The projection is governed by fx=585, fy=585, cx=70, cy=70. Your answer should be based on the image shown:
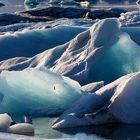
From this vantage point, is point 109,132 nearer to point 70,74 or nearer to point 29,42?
point 70,74

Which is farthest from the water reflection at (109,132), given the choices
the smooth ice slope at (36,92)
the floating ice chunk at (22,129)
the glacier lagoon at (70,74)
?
the smooth ice slope at (36,92)

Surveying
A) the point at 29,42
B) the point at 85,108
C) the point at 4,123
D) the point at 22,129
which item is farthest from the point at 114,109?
the point at 29,42

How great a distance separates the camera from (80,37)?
316 inches

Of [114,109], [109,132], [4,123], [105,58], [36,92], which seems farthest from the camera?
[105,58]

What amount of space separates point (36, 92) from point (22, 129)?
1199 mm

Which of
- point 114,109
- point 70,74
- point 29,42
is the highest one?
point 114,109

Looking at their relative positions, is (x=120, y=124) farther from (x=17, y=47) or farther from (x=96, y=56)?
(x=17, y=47)

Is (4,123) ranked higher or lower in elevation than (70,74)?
higher

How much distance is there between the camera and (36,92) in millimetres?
6309

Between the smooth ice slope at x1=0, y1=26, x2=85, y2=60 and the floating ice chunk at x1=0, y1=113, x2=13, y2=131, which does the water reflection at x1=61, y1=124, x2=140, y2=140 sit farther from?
the smooth ice slope at x1=0, y1=26, x2=85, y2=60

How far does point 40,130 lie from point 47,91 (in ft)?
2.91

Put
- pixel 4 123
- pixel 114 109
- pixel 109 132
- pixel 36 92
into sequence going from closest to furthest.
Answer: pixel 4 123, pixel 109 132, pixel 114 109, pixel 36 92

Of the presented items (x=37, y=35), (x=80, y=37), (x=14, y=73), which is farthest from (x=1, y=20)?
(x=14, y=73)

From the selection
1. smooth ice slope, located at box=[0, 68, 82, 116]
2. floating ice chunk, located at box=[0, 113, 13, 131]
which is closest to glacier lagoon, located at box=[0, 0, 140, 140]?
smooth ice slope, located at box=[0, 68, 82, 116]
